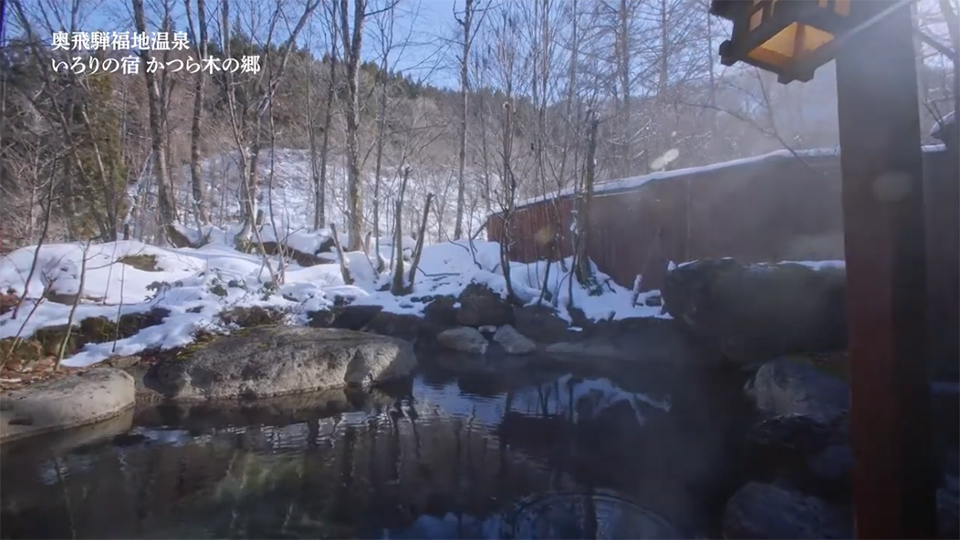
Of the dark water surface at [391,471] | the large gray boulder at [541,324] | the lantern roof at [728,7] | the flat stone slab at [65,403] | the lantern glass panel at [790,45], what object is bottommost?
the dark water surface at [391,471]

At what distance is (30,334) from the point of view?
23.7 feet

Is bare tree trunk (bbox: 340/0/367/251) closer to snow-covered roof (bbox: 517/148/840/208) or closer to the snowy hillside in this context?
snow-covered roof (bbox: 517/148/840/208)

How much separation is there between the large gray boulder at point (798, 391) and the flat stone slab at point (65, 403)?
22.4 feet

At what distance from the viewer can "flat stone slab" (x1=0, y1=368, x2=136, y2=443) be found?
5.45 m

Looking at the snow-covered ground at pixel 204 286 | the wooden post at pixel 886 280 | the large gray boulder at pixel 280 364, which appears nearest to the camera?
the wooden post at pixel 886 280

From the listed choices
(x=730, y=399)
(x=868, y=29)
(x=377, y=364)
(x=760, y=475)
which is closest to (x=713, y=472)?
(x=760, y=475)

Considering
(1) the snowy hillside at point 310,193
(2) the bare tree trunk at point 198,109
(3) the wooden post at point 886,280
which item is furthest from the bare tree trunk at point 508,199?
(1) the snowy hillside at point 310,193

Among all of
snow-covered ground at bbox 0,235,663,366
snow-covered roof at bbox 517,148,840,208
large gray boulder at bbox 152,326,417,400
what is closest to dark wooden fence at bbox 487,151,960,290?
snow-covered roof at bbox 517,148,840,208

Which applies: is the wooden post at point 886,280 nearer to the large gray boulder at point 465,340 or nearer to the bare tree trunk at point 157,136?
the large gray boulder at point 465,340

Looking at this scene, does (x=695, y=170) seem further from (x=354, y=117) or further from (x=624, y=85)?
(x=354, y=117)

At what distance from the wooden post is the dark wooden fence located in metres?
5.51

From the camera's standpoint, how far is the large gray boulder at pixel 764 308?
714cm

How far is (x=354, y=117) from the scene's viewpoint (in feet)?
47.4

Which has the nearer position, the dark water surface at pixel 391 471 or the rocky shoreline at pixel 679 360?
the dark water surface at pixel 391 471
